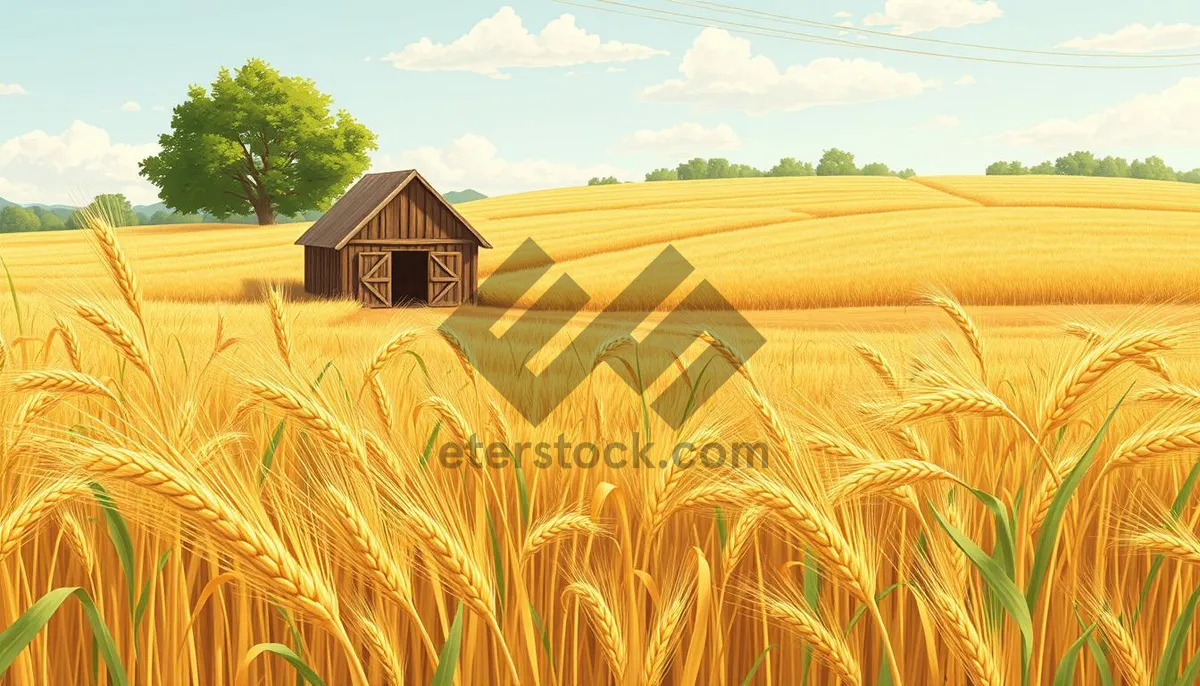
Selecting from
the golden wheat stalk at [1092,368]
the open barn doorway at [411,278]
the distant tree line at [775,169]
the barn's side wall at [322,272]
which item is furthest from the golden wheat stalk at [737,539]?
the distant tree line at [775,169]

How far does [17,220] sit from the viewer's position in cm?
10638

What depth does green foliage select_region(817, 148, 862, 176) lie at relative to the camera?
115000 mm

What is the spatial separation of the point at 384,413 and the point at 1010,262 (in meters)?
25.3

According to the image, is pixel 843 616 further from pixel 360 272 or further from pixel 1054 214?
pixel 1054 214

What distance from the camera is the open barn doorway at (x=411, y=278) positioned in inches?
988

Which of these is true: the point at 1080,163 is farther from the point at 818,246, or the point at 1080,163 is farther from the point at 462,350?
the point at 462,350

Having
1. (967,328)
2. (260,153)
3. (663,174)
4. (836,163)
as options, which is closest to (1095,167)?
(836,163)

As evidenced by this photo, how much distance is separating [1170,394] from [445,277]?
22.1 m

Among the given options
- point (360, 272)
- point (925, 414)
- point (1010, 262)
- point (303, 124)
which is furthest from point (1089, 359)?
point (303, 124)

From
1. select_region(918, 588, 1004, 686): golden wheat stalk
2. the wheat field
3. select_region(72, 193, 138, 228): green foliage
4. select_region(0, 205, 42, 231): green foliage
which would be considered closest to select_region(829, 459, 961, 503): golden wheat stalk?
the wheat field

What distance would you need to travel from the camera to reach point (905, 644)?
8.79 ft

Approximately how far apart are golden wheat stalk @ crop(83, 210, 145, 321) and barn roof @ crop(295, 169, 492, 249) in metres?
19.8

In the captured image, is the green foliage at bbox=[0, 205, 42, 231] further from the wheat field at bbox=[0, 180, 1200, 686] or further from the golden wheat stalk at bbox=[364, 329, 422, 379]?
the golden wheat stalk at bbox=[364, 329, 422, 379]

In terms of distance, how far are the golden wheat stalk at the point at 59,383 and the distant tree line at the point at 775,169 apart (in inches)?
3882
